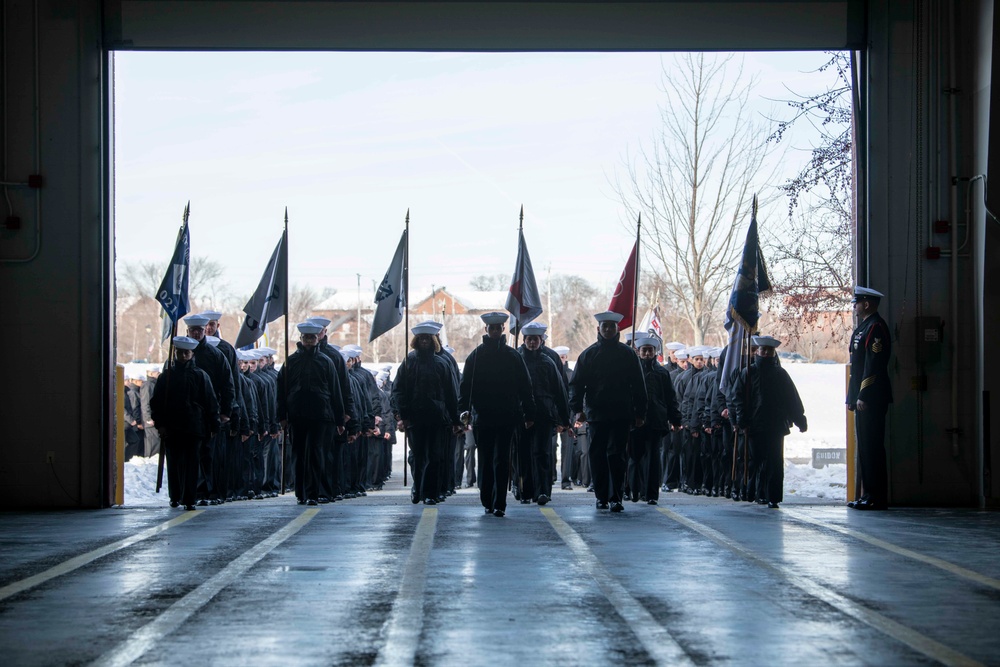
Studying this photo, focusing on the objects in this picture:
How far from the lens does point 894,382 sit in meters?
15.2

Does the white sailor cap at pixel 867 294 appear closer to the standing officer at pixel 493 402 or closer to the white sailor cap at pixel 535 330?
the standing officer at pixel 493 402

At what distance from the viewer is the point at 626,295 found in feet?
61.0

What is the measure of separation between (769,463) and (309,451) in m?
5.32

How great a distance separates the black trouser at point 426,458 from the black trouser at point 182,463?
7.81 feet

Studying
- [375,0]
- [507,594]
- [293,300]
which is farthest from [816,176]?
[293,300]

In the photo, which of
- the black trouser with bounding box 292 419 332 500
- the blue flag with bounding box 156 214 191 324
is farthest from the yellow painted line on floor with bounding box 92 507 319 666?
the blue flag with bounding box 156 214 191 324

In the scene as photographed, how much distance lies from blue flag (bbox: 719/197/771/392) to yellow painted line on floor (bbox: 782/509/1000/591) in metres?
4.20

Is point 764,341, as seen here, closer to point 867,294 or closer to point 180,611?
point 867,294

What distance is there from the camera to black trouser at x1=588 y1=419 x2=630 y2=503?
14391 mm

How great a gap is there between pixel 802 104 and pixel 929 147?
368 inches

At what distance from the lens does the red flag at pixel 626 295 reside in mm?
18500

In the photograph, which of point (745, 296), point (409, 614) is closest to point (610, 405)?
point (745, 296)

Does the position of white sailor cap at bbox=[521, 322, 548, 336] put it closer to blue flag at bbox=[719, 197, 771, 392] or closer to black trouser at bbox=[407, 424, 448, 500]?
black trouser at bbox=[407, 424, 448, 500]

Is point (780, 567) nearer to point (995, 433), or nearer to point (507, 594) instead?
point (507, 594)
